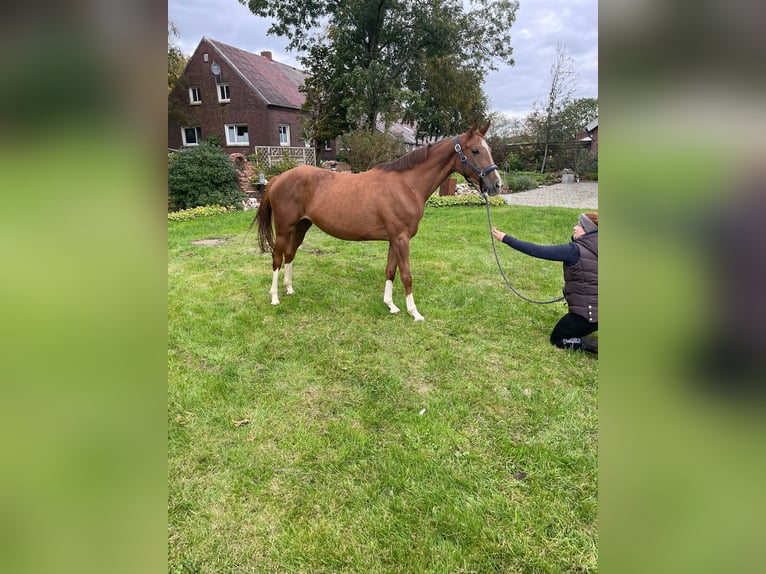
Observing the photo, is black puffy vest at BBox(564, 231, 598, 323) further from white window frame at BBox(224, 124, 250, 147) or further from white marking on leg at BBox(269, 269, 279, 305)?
white window frame at BBox(224, 124, 250, 147)

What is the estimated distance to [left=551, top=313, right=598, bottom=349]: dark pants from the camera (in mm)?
3424

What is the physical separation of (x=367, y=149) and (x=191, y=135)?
13.8m

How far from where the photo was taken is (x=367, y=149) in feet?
46.7

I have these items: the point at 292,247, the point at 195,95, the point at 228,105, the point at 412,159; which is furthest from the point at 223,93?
the point at 412,159

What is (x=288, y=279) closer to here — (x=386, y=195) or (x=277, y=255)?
(x=277, y=255)

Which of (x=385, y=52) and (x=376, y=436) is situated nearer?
(x=376, y=436)

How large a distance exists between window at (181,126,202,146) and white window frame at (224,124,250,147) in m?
1.77

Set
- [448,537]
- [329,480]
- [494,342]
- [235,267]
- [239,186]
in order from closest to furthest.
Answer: [448,537] < [329,480] < [494,342] < [235,267] < [239,186]
